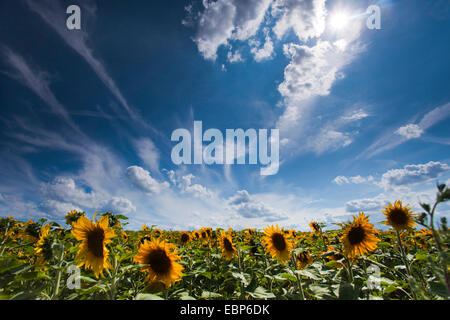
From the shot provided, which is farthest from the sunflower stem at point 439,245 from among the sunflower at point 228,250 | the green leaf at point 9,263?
the sunflower at point 228,250

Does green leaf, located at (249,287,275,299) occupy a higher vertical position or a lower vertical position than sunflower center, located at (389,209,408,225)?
lower

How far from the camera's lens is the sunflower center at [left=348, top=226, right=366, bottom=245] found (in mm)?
3723

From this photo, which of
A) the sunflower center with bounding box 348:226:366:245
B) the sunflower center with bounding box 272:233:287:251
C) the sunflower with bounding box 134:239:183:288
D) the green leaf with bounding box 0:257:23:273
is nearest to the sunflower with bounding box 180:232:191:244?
the sunflower center with bounding box 272:233:287:251

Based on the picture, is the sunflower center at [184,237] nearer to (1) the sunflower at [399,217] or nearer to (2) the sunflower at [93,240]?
(2) the sunflower at [93,240]

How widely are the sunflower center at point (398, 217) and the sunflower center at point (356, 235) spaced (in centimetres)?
156

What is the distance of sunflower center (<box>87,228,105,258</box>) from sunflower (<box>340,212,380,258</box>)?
4.17 meters

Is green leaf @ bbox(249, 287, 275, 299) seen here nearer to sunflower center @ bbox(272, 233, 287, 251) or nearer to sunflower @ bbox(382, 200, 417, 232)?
sunflower center @ bbox(272, 233, 287, 251)

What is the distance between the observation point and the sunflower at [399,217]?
14.6 feet

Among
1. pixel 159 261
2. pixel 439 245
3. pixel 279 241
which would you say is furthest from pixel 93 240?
pixel 439 245
